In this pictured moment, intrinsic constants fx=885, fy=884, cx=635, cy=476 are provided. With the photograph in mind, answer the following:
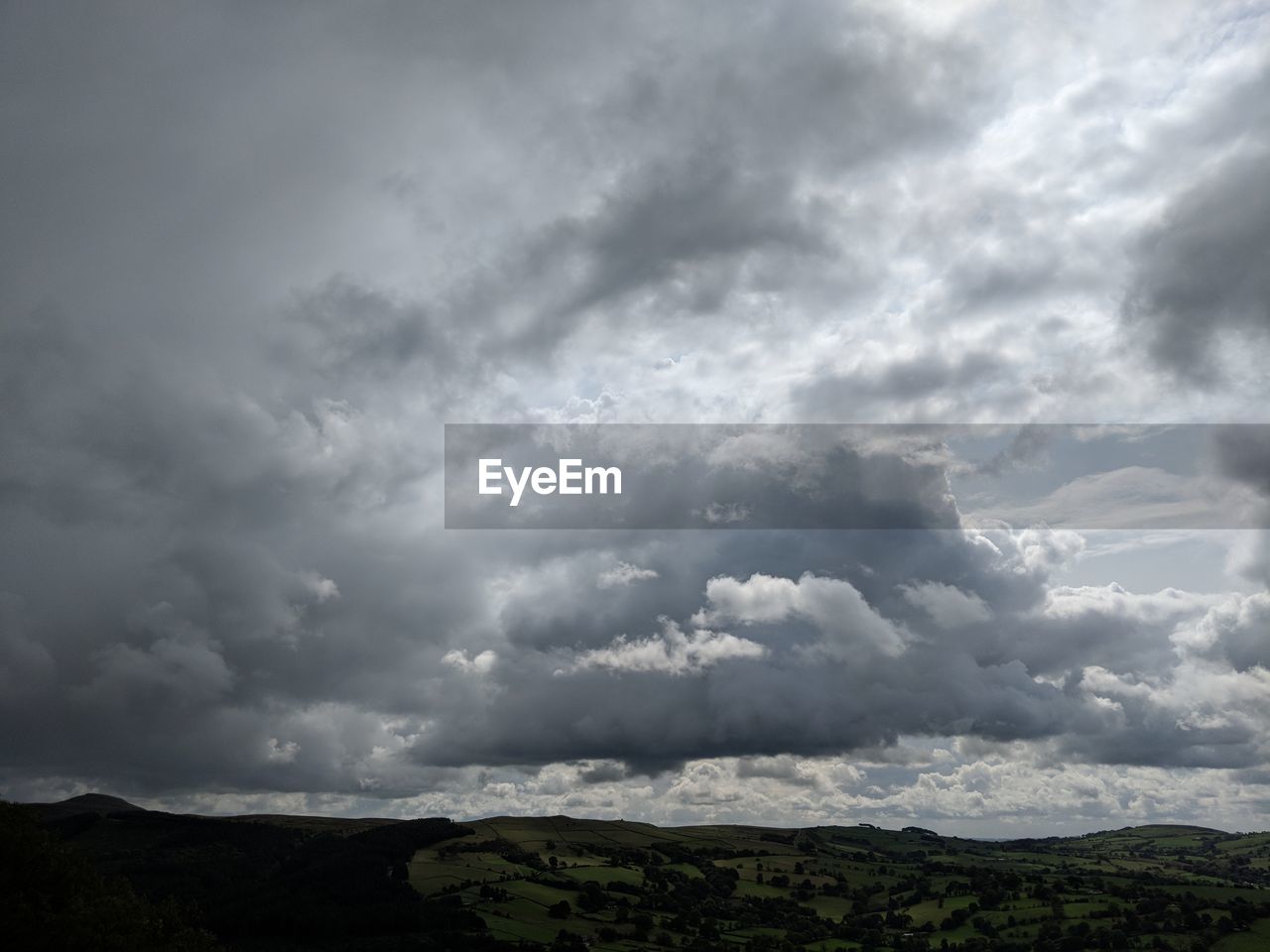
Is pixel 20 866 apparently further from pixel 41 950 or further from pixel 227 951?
pixel 227 951

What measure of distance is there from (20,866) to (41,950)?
82.7ft

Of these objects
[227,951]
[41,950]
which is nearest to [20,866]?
[41,950]

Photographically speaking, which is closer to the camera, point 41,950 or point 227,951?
point 41,950

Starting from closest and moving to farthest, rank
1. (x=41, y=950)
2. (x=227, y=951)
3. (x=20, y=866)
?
(x=41, y=950) → (x=20, y=866) → (x=227, y=951)

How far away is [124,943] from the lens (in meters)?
87.6

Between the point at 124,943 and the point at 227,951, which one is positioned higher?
the point at 124,943

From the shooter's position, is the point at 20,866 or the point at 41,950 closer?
the point at 41,950

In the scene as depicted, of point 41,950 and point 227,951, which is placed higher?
point 41,950

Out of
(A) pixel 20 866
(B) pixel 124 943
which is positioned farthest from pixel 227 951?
(B) pixel 124 943

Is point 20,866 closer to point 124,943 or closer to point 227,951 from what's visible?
point 124,943

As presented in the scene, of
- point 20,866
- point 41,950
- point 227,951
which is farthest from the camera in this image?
point 227,951

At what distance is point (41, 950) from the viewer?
82938 millimetres

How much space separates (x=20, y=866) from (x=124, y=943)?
25588mm

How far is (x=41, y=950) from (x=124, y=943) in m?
7.10
